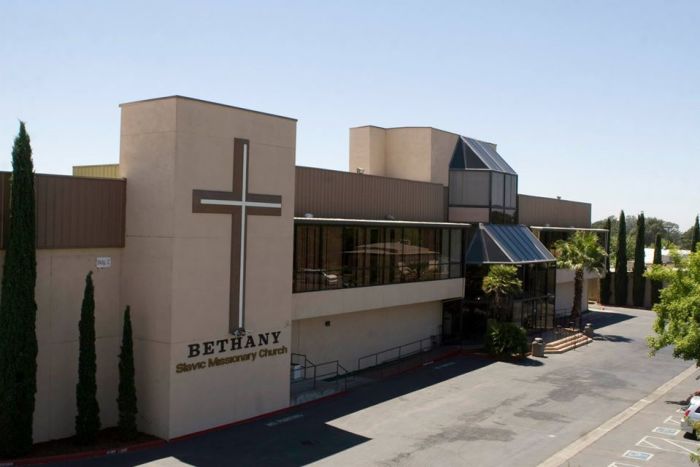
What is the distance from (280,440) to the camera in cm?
2078

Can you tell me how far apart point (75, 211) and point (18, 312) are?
3.45 m

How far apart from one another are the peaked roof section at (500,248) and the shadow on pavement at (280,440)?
40.1 feet

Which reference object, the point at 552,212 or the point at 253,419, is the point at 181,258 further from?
the point at 552,212

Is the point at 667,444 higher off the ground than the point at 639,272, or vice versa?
the point at 639,272

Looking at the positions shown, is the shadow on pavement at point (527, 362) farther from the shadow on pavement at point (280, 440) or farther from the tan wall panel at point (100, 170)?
the tan wall panel at point (100, 170)

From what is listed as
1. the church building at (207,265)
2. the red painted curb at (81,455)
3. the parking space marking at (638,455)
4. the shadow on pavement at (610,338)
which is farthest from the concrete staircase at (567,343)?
the red painted curb at (81,455)

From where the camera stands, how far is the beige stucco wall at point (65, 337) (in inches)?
754

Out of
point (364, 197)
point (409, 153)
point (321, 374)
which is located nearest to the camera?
point (321, 374)

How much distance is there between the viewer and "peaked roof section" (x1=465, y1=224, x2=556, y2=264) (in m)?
37.1

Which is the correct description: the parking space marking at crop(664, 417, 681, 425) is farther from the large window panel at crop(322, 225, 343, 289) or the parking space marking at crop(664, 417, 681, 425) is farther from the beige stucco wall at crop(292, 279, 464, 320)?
the large window panel at crop(322, 225, 343, 289)

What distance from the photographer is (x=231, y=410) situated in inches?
872

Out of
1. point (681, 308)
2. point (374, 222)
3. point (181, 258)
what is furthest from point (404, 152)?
point (181, 258)

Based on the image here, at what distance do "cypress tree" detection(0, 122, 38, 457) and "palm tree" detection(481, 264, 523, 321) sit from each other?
23.9 meters

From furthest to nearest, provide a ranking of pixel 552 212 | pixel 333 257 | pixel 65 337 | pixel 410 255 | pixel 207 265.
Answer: pixel 552 212, pixel 410 255, pixel 333 257, pixel 207 265, pixel 65 337
